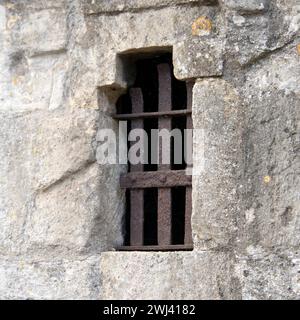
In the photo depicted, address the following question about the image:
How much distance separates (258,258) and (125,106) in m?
0.82

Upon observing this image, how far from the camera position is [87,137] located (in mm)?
3492

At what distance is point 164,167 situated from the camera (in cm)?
349

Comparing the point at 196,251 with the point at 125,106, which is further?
the point at 125,106

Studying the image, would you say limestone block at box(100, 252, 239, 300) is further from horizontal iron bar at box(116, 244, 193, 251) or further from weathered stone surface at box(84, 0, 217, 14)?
weathered stone surface at box(84, 0, 217, 14)

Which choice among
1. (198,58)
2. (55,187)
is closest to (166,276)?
(55,187)

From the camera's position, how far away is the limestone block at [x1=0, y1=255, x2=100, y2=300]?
3438mm

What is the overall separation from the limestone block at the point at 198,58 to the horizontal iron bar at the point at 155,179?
0.34 meters

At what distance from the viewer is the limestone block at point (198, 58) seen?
331 centimetres

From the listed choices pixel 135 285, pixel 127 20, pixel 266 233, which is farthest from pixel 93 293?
pixel 127 20

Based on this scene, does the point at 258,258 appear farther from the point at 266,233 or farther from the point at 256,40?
the point at 256,40

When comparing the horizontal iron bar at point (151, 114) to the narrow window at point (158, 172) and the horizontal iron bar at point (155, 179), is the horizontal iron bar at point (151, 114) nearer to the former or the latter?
the narrow window at point (158, 172)

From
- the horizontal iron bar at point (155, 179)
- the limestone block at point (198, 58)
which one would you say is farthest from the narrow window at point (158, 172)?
the limestone block at point (198, 58)

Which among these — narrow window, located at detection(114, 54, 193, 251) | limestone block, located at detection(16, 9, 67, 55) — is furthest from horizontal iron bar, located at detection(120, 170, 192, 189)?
limestone block, located at detection(16, 9, 67, 55)

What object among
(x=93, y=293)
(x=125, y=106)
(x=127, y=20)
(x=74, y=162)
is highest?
(x=127, y=20)
